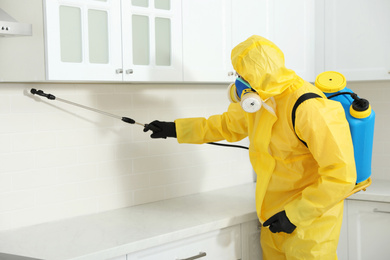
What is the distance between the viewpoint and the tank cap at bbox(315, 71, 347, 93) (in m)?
2.10

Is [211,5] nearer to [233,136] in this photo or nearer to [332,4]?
[233,136]

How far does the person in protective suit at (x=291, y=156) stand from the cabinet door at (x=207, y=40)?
242 mm

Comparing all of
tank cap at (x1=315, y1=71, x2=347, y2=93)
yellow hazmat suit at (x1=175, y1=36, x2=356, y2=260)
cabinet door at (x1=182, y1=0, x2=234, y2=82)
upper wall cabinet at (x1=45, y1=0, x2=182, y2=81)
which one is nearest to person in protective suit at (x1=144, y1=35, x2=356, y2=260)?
yellow hazmat suit at (x1=175, y1=36, x2=356, y2=260)

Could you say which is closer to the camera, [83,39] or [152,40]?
[83,39]

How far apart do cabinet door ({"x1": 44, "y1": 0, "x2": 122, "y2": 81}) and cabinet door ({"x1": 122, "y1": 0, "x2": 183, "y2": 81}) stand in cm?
5

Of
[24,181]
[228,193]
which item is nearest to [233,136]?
[228,193]

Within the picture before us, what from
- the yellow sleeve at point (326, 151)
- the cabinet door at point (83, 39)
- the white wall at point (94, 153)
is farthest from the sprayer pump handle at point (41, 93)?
the yellow sleeve at point (326, 151)

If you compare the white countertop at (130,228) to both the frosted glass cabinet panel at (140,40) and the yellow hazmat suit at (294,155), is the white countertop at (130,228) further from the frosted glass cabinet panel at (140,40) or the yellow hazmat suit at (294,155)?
the frosted glass cabinet panel at (140,40)

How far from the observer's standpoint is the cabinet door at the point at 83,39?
183 centimetres

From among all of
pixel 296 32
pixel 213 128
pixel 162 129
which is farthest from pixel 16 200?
pixel 296 32

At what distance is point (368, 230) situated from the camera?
8.80 ft

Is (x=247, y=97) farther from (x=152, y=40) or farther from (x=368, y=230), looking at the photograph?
(x=368, y=230)

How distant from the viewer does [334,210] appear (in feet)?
6.80

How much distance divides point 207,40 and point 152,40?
1.09 feet
